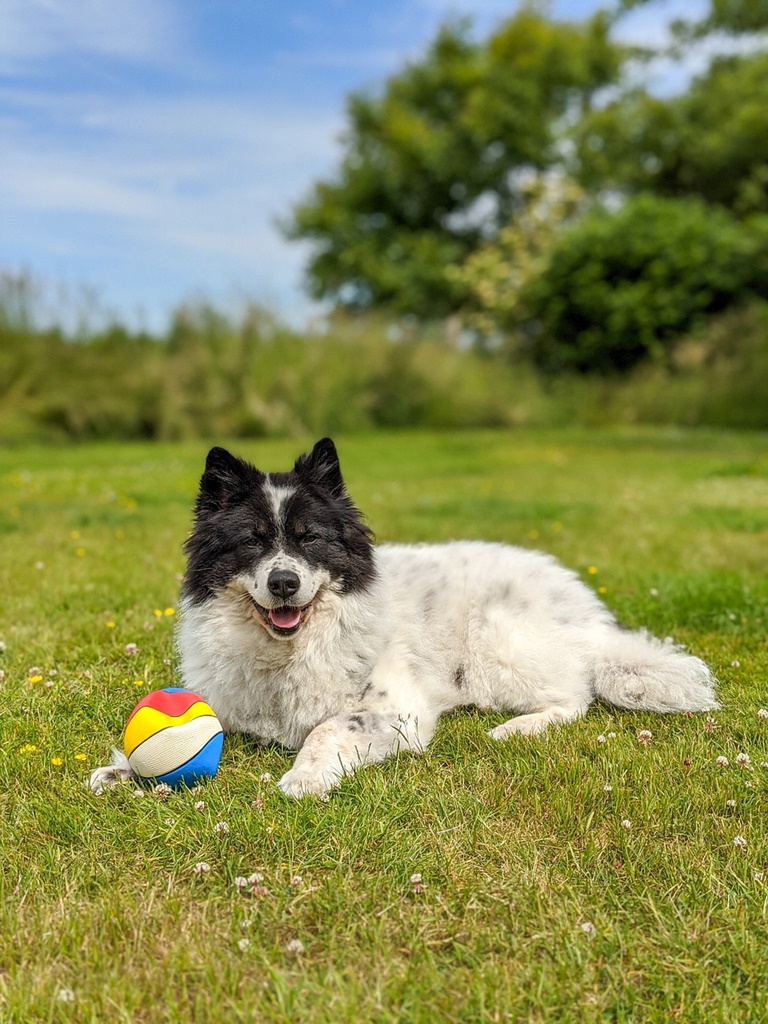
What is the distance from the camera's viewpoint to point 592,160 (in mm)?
33062

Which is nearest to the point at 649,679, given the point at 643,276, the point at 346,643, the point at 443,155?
the point at 346,643

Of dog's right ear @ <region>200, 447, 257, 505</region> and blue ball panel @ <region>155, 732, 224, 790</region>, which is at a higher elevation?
dog's right ear @ <region>200, 447, 257, 505</region>

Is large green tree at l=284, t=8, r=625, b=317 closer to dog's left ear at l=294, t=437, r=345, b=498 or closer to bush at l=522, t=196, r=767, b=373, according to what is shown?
bush at l=522, t=196, r=767, b=373

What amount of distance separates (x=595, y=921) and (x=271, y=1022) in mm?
955

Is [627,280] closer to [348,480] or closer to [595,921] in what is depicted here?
[348,480]

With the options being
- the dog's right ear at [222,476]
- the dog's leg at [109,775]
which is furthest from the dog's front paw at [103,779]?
the dog's right ear at [222,476]

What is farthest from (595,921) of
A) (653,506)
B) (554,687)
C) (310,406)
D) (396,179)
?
(396,179)

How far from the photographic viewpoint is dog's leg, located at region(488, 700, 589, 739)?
3703 millimetres

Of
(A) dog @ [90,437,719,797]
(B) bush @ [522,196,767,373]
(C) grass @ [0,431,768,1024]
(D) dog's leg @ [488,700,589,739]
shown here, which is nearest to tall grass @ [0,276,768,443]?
(B) bush @ [522,196,767,373]

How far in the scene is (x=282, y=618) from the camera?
3.51 meters

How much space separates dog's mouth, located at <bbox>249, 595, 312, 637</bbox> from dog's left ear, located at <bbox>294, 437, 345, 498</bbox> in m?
0.59

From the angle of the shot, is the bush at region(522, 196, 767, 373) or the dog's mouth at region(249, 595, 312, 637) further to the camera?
the bush at region(522, 196, 767, 373)

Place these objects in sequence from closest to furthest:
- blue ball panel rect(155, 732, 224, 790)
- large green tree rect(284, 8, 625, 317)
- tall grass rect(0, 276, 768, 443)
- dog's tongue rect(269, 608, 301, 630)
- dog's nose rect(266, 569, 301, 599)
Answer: blue ball panel rect(155, 732, 224, 790)
dog's nose rect(266, 569, 301, 599)
dog's tongue rect(269, 608, 301, 630)
tall grass rect(0, 276, 768, 443)
large green tree rect(284, 8, 625, 317)

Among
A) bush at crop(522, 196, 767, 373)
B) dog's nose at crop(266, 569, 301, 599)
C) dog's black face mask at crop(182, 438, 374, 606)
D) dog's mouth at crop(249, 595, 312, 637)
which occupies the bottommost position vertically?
dog's mouth at crop(249, 595, 312, 637)
